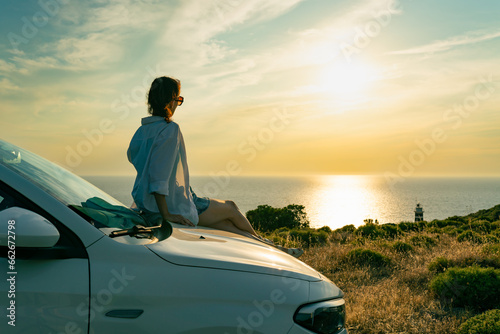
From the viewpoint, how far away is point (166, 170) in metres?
2.88

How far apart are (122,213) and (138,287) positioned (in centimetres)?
75

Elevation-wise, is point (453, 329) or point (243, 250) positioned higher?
point (243, 250)

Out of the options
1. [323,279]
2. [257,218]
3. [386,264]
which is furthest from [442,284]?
[257,218]

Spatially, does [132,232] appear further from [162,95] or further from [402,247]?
[402,247]

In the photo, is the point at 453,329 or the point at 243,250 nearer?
the point at 243,250

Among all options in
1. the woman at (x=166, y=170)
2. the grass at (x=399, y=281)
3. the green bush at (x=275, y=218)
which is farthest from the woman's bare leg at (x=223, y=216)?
the green bush at (x=275, y=218)

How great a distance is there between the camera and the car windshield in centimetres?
190

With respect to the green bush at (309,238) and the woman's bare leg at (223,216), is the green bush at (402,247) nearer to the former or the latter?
the green bush at (309,238)

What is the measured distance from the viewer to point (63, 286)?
1.54 metres

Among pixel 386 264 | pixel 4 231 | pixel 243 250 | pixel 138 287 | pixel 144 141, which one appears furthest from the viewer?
pixel 386 264

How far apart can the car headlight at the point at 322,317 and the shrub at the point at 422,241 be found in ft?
23.3

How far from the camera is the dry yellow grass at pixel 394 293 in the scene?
417 cm

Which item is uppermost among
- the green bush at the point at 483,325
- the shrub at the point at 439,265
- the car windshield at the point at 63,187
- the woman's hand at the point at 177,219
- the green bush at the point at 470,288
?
the car windshield at the point at 63,187

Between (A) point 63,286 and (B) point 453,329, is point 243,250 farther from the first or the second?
(B) point 453,329
